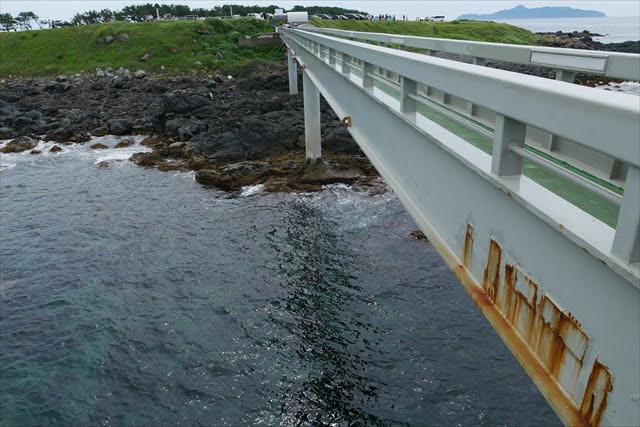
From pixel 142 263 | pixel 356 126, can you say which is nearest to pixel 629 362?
pixel 356 126

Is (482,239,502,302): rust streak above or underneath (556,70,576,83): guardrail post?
underneath

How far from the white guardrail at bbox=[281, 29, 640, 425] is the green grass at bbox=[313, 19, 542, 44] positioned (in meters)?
60.1

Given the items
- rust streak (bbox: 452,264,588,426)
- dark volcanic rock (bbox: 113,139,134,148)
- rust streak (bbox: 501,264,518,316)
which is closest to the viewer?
rust streak (bbox: 452,264,588,426)

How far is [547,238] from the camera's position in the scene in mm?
2986

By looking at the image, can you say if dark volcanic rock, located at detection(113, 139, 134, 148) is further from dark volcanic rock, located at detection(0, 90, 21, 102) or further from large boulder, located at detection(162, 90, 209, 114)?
dark volcanic rock, located at detection(0, 90, 21, 102)

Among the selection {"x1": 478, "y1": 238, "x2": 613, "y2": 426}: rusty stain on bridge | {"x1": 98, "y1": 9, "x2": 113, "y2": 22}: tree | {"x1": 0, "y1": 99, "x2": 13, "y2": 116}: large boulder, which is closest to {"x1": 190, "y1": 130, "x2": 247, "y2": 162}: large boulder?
{"x1": 0, "y1": 99, "x2": 13, "y2": 116}: large boulder

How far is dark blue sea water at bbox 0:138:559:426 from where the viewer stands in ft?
27.7

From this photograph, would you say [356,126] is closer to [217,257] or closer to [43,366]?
[217,257]

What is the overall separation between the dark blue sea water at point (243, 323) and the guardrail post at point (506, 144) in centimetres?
601

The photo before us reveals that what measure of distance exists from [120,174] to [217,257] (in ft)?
34.1

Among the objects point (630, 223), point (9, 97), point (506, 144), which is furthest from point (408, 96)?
point (9, 97)

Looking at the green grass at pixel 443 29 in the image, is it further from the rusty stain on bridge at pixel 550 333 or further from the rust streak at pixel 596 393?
the rust streak at pixel 596 393

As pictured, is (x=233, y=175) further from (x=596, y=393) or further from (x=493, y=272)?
(x=596, y=393)

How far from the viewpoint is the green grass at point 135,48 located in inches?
1911
